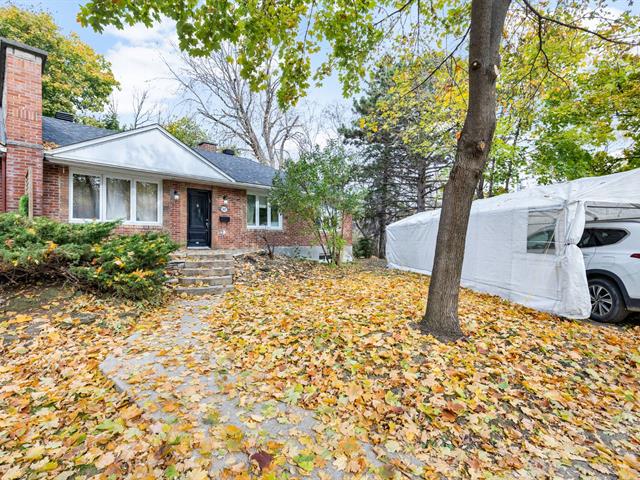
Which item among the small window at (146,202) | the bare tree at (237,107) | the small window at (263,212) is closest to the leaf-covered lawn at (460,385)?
the small window at (146,202)

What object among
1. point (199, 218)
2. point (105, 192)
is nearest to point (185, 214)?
point (199, 218)

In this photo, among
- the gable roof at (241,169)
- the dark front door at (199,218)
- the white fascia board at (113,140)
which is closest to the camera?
the white fascia board at (113,140)

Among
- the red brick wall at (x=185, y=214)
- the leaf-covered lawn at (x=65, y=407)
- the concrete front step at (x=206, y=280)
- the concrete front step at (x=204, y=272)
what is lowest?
the leaf-covered lawn at (x=65, y=407)

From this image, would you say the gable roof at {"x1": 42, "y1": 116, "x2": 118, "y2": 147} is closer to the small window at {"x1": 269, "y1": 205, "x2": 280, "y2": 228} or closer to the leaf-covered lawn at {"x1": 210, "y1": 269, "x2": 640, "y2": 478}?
the small window at {"x1": 269, "y1": 205, "x2": 280, "y2": 228}

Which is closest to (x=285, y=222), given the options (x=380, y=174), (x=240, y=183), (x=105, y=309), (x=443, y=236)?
(x=240, y=183)

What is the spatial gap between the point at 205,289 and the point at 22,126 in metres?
6.24

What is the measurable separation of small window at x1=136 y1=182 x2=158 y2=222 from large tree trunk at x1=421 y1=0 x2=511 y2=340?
9.24 m

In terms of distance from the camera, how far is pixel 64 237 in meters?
A: 5.71

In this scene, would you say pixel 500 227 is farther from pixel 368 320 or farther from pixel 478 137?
pixel 368 320

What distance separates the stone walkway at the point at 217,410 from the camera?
7.07ft

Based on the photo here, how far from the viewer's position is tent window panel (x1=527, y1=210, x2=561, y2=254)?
5.82 m

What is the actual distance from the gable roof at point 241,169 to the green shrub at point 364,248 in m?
7.42

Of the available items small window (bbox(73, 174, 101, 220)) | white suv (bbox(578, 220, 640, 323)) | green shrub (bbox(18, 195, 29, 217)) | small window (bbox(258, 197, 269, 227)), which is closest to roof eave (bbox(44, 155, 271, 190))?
small window (bbox(73, 174, 101, 220))

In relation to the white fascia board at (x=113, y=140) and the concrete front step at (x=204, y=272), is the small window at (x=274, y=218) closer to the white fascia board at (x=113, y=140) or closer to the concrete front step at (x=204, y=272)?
the white fascia board at (x=113, y=140)
